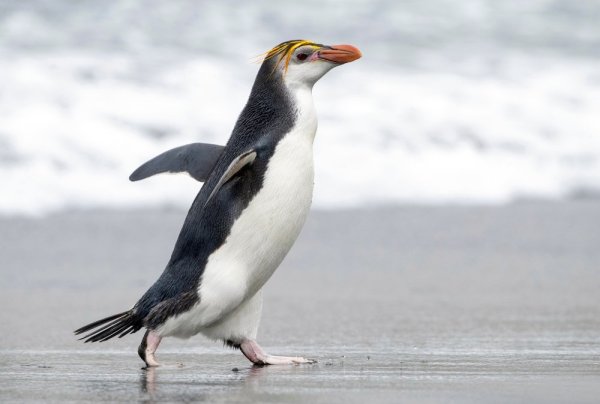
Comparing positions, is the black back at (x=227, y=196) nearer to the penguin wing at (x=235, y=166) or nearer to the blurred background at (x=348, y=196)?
the penguin wing at (x=235, y=166)

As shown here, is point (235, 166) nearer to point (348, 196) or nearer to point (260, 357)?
point (260, 357)

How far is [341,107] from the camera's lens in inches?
467

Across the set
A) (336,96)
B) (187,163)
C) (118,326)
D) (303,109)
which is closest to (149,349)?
(118,326)

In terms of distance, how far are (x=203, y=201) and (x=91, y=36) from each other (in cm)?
946

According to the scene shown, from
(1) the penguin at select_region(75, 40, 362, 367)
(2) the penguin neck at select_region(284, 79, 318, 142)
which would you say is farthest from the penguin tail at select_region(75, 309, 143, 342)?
(2) the penguin neck at select_region(284, 79, 318, 142)

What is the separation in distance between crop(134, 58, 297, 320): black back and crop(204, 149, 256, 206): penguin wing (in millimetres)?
53

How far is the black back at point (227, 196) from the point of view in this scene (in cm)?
466

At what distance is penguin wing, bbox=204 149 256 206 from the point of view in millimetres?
4523

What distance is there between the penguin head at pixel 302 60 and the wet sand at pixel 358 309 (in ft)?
3.46

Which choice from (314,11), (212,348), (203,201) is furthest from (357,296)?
(314,11)

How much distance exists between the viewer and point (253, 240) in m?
4.66

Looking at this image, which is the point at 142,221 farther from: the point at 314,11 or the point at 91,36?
the point at 314,11

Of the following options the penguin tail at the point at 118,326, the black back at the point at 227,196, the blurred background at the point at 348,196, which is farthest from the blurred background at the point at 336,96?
the black back at the point at 227,196

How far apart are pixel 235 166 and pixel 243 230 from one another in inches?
9.6
